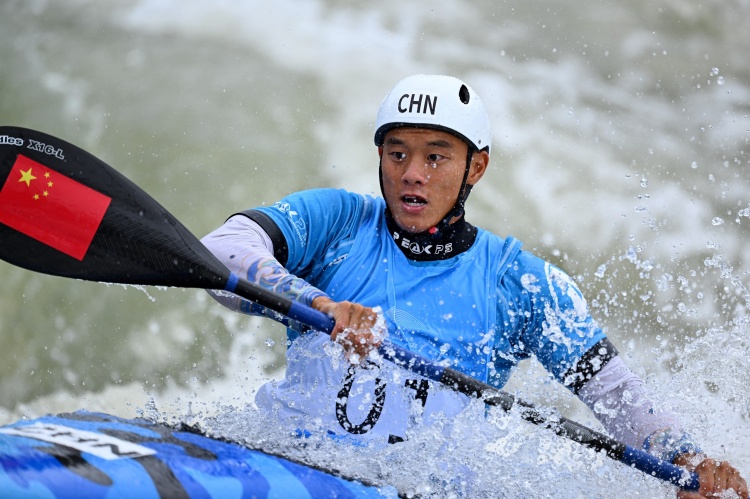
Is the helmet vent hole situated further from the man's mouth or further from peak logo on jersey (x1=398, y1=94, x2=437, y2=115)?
the man's mouth

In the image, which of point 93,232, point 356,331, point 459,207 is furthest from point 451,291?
point 93,232

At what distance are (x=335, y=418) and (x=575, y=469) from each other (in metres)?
0.80

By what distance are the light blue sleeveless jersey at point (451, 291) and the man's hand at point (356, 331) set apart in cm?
42

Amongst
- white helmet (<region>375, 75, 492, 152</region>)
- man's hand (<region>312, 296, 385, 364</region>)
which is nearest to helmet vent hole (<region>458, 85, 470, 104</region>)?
white helmet (<region>375, 75, 492, 152</region>)

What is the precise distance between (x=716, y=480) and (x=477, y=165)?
1380 millimetres

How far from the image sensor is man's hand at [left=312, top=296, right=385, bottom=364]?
272 centimetres

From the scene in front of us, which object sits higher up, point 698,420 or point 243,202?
point 243,202

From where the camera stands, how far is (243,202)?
9.33 metres

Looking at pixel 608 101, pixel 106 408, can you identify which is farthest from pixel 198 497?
pixel 608 101

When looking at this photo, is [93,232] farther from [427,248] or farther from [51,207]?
[427,248]

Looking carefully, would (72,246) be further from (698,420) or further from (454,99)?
(698,420)

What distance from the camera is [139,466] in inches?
83.9

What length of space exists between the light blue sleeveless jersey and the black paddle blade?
0.43 meters

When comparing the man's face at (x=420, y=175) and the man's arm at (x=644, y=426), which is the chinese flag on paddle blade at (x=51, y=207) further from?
the man's arm at (x=644, y=426)
